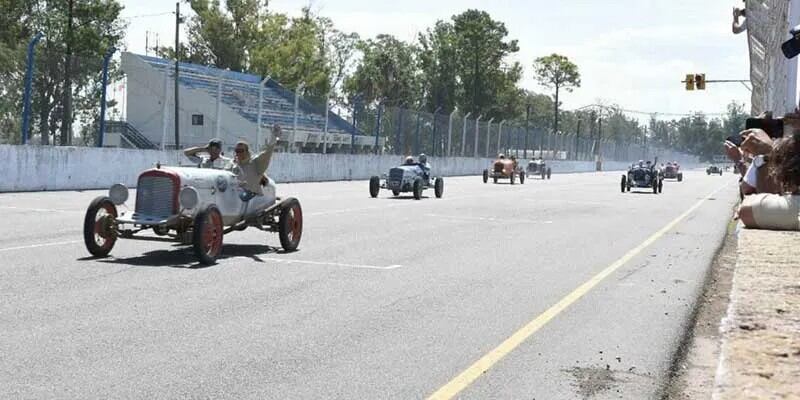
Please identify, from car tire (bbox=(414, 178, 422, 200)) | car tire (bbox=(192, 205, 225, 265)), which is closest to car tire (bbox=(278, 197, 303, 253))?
car tire (bbox=(192, 205, 225, 265))

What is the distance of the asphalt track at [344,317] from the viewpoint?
607 centimetres

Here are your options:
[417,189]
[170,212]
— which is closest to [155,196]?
[170,212]

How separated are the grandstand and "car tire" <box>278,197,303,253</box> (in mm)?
19218

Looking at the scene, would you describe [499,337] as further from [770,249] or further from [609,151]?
[609,151]

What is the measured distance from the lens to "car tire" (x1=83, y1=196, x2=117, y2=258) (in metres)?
11.4

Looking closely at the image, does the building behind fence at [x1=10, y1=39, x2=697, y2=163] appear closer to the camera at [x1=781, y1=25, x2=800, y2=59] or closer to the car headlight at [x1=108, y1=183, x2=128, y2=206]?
the car headlight at [x1=108, y1=183, x2=128, y2=206]

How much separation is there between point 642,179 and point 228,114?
805 inches

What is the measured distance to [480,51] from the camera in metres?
116

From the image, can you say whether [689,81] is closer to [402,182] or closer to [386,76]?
[402,182]

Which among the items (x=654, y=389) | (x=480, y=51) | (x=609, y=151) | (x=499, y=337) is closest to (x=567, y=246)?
(x=499, y=337)

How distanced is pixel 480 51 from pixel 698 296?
354ft

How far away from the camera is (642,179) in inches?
1639

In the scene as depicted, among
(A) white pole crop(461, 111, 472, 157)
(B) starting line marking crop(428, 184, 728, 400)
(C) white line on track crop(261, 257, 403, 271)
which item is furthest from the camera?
(A) white pole crop(461, 111, 472, 157)

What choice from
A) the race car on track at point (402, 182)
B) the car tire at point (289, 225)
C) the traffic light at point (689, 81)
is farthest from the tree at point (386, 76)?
the car tire at point (289, 225)
